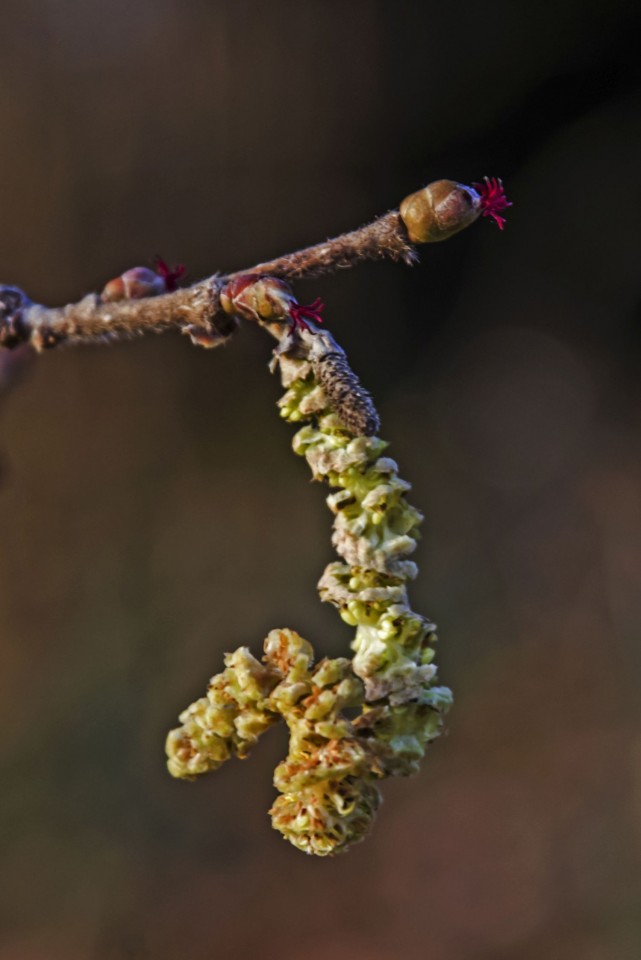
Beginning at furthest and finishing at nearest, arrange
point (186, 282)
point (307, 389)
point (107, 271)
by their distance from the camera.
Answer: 1. point (107, 271)
2. point (186, 282)
3. point (307, 389)

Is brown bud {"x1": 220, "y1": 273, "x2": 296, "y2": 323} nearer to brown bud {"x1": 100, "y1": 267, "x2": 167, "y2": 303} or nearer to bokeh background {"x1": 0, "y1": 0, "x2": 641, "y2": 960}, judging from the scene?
brown bud {"x1": 100, "y1": 267, "x2": 167, "y2": 303}

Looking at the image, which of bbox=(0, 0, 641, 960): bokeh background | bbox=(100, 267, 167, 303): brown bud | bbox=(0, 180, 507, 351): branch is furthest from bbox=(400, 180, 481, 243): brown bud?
bbox=(0, 0, 641, 960): bokeh background

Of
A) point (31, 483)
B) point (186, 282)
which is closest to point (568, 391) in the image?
point (186, 282)

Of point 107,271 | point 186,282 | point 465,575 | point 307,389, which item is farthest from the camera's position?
point 465,575

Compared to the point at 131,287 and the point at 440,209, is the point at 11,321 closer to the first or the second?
the point at 131,287

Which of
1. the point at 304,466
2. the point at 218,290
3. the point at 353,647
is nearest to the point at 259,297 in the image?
the point at 218,290

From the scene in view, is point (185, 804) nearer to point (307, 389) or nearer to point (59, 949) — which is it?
point (59, 949)

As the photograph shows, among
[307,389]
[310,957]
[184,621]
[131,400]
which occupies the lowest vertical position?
[310,957]
